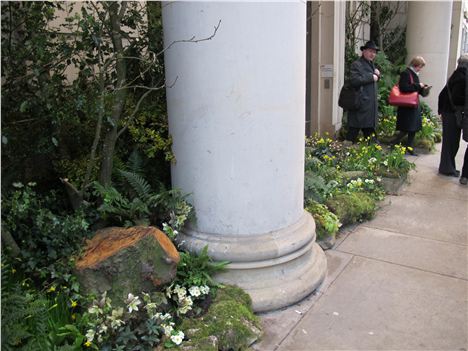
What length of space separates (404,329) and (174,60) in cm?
231

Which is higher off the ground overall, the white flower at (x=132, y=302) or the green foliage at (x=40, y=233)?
the green foliage at (x=40, y=233)

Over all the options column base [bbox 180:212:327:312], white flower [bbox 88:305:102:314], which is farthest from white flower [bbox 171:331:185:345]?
column base [bbox 180:212:327:312]

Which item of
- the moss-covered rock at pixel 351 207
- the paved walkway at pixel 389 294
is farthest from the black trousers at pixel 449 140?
the moss-covered rock at pixel 351 207

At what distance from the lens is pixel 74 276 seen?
2.81m

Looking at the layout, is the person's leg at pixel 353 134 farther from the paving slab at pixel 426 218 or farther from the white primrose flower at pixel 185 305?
the white primrose flower at pixel 185 305

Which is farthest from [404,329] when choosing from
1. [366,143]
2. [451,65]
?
[451,65]

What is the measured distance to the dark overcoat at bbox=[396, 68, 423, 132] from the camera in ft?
24.7

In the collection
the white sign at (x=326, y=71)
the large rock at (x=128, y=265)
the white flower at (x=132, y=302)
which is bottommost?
the white flower at (x=132, y=302)

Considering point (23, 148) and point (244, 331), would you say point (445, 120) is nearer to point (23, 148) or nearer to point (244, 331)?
point (244, 331)

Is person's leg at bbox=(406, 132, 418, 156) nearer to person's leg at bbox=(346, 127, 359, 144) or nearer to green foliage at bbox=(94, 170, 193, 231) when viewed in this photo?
person's leg at bbox=(346, 127, 359, 144)

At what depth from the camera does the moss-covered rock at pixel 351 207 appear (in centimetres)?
471

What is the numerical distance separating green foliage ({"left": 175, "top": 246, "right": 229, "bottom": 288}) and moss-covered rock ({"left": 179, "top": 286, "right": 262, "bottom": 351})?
158mm

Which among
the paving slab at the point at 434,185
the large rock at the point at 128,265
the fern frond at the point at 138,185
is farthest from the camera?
the paving slab at the point at 434,185

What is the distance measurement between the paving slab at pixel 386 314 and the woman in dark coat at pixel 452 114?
132 inches
